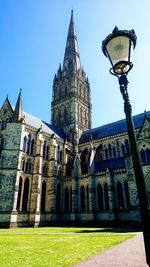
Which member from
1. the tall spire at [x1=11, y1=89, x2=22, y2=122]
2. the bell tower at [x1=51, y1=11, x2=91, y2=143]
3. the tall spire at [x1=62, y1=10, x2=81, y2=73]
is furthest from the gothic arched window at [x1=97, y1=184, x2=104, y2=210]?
the tall spire at [x1=62, y1=10, x2=81, y2=73]

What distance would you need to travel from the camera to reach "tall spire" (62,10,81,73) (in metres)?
54.5

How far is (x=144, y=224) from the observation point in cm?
322

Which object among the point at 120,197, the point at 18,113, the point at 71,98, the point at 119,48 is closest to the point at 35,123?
the point at 18,113

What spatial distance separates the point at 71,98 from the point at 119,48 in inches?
1789

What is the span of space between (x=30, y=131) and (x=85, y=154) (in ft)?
44.9

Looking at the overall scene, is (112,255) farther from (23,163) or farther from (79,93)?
(79,93)

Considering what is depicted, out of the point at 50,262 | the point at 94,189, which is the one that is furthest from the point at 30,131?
the point at 50,262

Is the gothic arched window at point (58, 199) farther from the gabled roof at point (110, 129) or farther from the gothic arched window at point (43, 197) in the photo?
the gabled roof at point (110, 129)

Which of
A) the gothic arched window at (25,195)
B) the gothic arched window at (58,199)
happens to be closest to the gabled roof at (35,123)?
the gothic arched window at (25,195)

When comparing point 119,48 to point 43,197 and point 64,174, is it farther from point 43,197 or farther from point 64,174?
point 64,174

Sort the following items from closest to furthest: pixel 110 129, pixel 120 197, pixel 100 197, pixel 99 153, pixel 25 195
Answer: pixel 120 197 → pixel 25 195 → pixel 100 197 → pixel 99 153 → pixel 110 129

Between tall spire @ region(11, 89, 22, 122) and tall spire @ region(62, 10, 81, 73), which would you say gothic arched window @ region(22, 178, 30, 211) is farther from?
tall spire @ region(62, 10, 81, 73)

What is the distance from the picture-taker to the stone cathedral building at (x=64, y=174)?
27391 millimetres

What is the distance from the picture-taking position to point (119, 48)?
435cm
